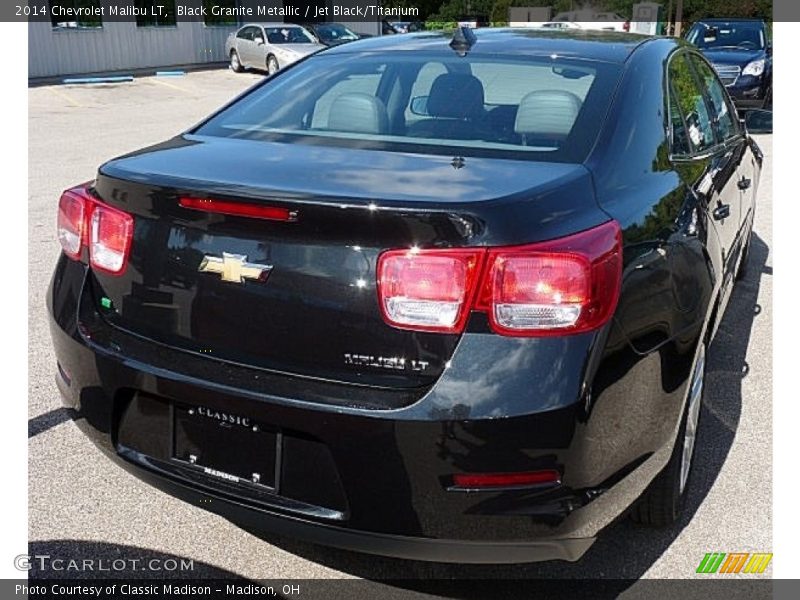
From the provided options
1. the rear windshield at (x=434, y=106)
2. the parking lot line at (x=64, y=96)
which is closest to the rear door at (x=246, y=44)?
the parking lot line at (x=64, y=96)

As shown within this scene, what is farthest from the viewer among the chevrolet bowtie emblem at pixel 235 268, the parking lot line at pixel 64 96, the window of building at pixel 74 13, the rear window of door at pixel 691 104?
the window of building at pixel 74 13

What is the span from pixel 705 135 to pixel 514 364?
2.06 meters

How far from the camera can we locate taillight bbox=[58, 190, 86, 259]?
7.82 ft

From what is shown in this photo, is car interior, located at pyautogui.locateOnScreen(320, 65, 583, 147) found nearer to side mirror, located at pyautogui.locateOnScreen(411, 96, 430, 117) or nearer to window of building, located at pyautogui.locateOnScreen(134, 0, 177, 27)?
side mirror, located at pyautogui.locateOnScreen(411, 96, 430, 117)

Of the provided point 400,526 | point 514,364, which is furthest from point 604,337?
point 400,526

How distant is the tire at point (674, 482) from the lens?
2580 millimetres

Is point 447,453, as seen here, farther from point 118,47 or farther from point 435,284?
point 118,47

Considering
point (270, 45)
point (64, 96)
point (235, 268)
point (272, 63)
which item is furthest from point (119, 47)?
point (235, 268)

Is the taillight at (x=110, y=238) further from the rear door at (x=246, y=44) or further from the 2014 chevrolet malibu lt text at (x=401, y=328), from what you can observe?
the rear door at (x=246, y=44)

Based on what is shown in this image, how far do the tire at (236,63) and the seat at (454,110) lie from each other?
22.6 meters

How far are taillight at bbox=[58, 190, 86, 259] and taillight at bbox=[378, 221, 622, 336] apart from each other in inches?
41.3

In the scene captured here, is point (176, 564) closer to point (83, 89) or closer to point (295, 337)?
point (295, 337)

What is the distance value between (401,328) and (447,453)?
1.04 ft

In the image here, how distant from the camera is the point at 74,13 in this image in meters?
22.5
